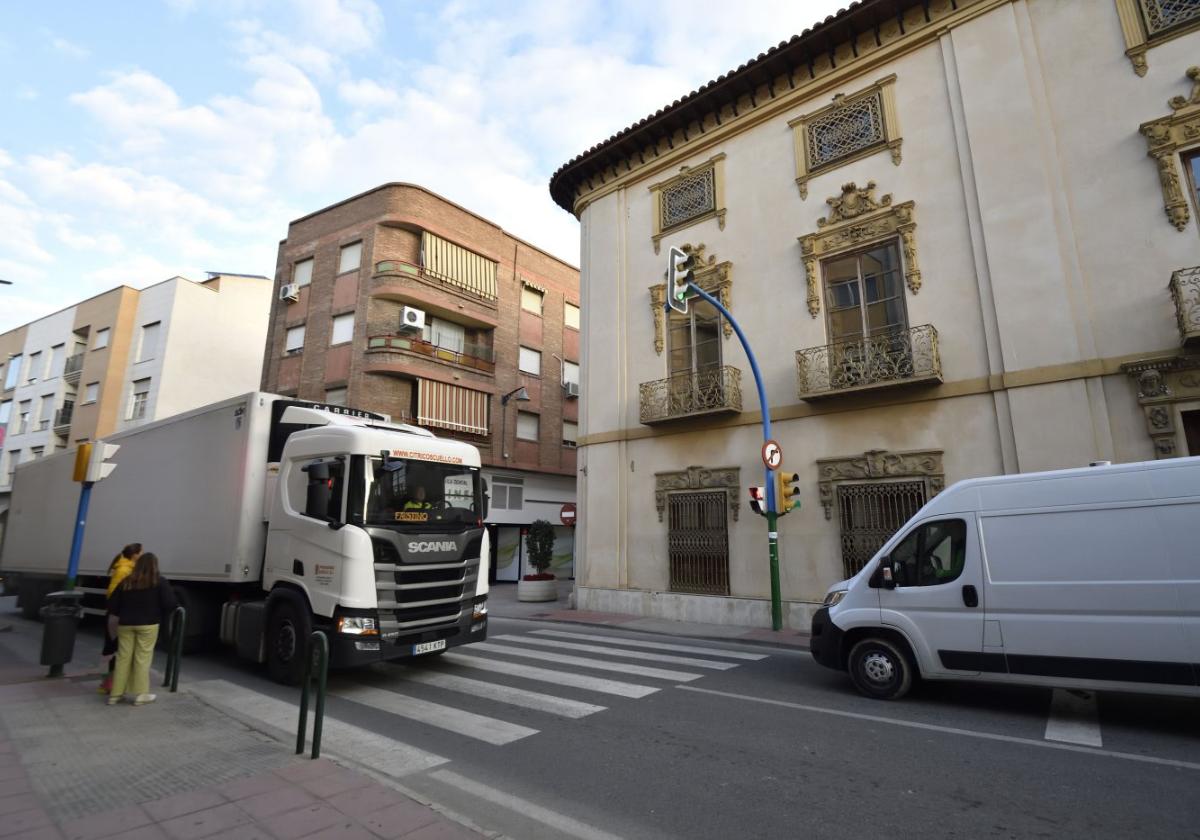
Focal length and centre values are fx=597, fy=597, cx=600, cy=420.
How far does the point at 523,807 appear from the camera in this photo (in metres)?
3.86

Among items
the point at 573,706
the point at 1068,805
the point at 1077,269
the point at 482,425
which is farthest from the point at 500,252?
the point at 1068,805

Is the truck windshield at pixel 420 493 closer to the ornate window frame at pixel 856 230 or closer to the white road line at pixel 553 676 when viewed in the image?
the white road line at pixel 553 676

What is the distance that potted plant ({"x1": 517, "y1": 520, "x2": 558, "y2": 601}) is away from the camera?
1780cm

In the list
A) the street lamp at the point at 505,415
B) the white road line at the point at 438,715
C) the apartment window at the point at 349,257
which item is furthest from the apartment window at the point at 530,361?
the white road line at the point at 438,715

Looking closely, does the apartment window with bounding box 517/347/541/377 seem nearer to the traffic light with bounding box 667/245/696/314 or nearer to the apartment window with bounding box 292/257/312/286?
the apartment window with bounding box 292/257/312/286

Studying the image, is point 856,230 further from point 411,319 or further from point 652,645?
point 411,319

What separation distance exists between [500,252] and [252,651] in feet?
73.0

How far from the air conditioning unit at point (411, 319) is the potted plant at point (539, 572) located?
8.97 m

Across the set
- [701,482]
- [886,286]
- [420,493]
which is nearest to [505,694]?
[420,493]

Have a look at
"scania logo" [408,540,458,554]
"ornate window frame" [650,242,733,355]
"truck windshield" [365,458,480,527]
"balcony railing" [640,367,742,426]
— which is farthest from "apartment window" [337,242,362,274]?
"scania logo" [408,540,458,554]

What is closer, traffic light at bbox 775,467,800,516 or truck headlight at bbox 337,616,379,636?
truck headlight at bbox 337,616,379,636

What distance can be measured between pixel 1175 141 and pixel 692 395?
8.99 metres

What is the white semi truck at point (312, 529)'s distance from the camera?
6.68 m

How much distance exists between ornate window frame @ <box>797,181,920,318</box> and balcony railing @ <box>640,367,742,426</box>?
229cm
